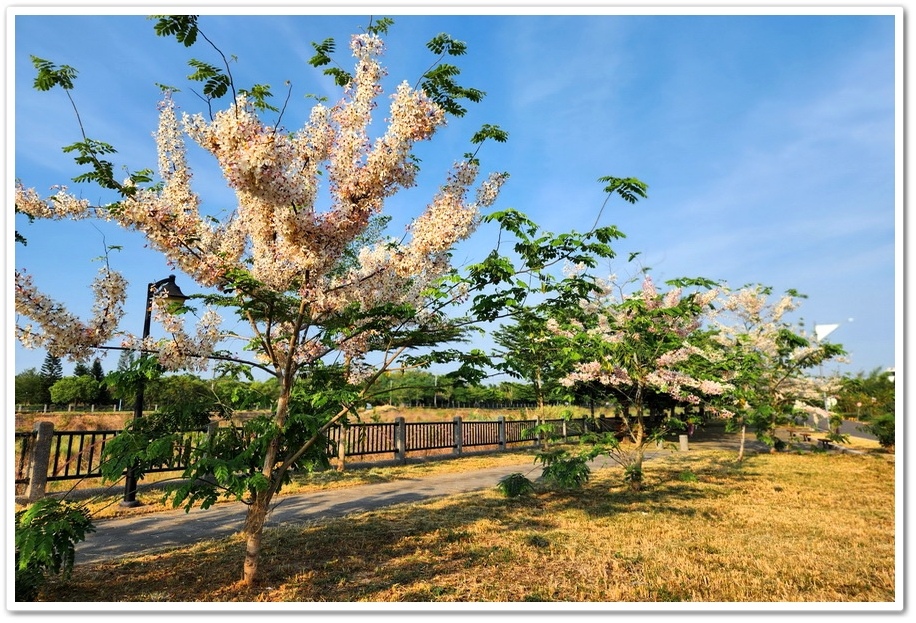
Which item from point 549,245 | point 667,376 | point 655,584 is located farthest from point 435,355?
point 667,376

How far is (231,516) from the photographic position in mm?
7941

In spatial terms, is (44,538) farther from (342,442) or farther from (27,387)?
(27,387)

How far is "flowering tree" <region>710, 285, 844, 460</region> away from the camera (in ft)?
49.4

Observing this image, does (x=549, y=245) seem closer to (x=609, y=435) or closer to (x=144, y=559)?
(x=609, y=435)

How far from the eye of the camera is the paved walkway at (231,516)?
613 cm

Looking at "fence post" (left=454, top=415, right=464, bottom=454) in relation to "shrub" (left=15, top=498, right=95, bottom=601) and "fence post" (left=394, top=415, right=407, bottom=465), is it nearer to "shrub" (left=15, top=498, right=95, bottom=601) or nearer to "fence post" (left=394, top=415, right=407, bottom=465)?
"fence post" (left=394, top=415, right=407, bottom=465)

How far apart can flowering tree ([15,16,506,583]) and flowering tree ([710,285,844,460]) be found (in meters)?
12.4

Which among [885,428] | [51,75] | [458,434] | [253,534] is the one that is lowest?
[253,534]

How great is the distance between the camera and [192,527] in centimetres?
716

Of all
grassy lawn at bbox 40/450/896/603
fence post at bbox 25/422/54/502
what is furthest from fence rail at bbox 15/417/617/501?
grassy lawn at bbox 40/450/896/603

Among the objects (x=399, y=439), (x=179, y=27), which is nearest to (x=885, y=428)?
(x=399, y=439)

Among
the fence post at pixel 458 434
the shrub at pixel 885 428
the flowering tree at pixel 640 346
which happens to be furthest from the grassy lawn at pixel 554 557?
the shrub at pixel 885 428

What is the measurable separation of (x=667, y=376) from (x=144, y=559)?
7943mm

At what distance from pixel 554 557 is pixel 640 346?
15.5 ft
